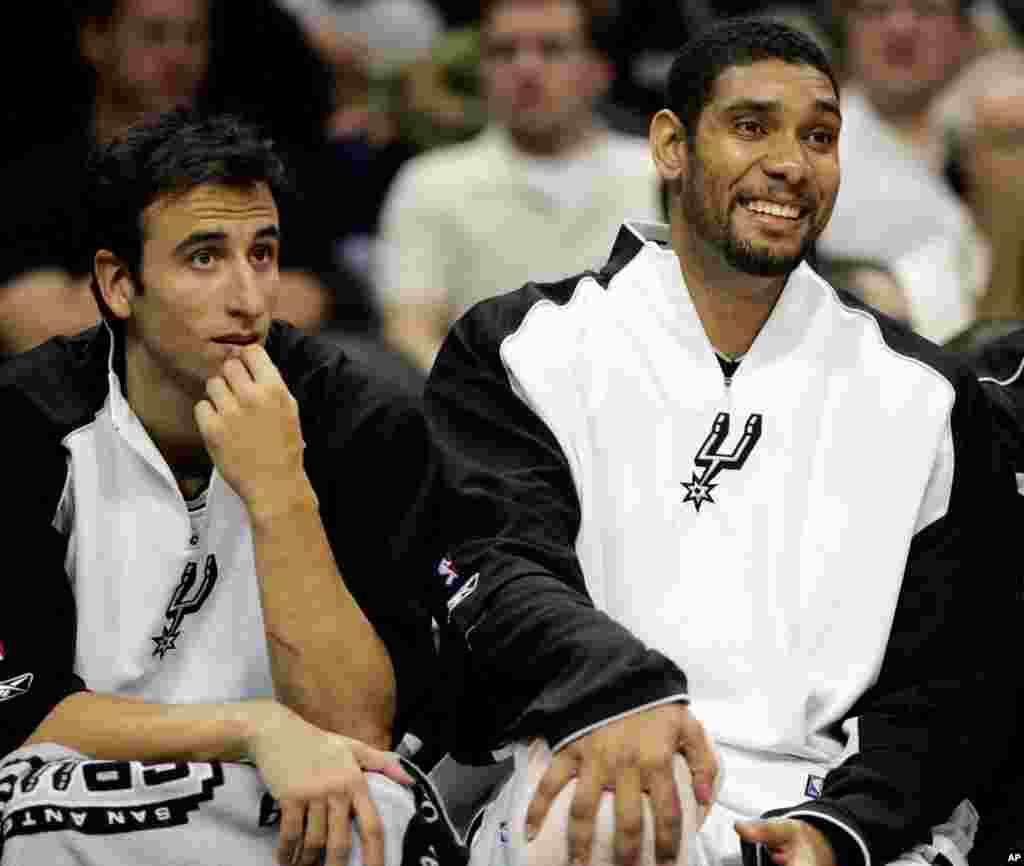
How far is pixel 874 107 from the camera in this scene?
6.04 meters

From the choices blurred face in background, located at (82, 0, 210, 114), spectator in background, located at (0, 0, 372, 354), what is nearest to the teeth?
spectator in background, located at (0, 0, 372, 354)

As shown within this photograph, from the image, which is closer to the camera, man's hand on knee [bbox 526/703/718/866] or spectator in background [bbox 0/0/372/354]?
man's hand on knee [bbox 526/703/718/866]

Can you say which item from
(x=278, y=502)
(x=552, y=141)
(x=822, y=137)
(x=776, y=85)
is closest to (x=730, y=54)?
(x=776, y=85)

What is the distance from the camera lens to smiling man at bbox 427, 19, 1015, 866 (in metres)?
2.95

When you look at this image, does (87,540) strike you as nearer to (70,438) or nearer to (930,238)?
(70,438)

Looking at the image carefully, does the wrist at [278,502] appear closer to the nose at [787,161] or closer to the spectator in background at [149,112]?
the nose at [787,161]

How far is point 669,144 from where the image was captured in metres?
3.31

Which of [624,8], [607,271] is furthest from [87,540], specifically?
[624,8]

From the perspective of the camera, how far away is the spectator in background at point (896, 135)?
5828 mm

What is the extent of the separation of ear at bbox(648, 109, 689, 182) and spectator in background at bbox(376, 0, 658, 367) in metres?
2.07

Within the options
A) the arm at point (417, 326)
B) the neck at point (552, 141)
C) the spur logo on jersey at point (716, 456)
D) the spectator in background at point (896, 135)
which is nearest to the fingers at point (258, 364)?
the spur logo on jersey at point (716, 456)

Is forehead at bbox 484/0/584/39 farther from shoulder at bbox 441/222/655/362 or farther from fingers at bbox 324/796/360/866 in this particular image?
fingers at bbox 324/796/360/866

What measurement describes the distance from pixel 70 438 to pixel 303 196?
2.31 metres

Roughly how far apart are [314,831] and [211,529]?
0.58 meters
